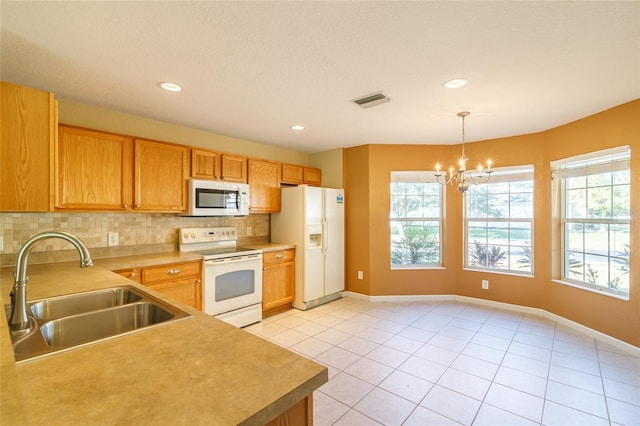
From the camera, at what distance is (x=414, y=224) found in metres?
4.43

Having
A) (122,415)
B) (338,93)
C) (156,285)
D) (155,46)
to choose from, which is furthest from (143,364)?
(338,93)

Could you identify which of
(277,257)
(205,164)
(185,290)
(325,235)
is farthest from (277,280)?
(205,164)

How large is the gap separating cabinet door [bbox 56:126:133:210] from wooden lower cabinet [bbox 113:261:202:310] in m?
0.67

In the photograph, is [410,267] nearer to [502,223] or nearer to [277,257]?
[502,223]

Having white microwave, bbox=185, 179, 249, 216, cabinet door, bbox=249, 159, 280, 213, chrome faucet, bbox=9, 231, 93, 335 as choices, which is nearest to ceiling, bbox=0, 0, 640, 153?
white microwave, bbox=185, 179, 249, 216

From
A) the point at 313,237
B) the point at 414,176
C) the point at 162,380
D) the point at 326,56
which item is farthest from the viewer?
the point at 414,176

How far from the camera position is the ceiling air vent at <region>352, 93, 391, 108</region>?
100 inches

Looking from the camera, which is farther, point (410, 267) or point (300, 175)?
point (300, 175)

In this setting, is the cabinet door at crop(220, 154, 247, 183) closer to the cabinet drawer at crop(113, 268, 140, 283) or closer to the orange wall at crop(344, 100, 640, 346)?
the cabinet drawer at crop(113, 268, 140, 283)

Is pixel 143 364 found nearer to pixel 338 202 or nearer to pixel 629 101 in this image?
pixel 338 202

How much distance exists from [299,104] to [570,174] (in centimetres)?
315

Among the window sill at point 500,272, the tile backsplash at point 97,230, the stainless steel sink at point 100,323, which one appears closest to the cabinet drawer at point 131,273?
the tile backsplash at point 97,230

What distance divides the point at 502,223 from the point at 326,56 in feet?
11.3

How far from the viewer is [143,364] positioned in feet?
2.99
